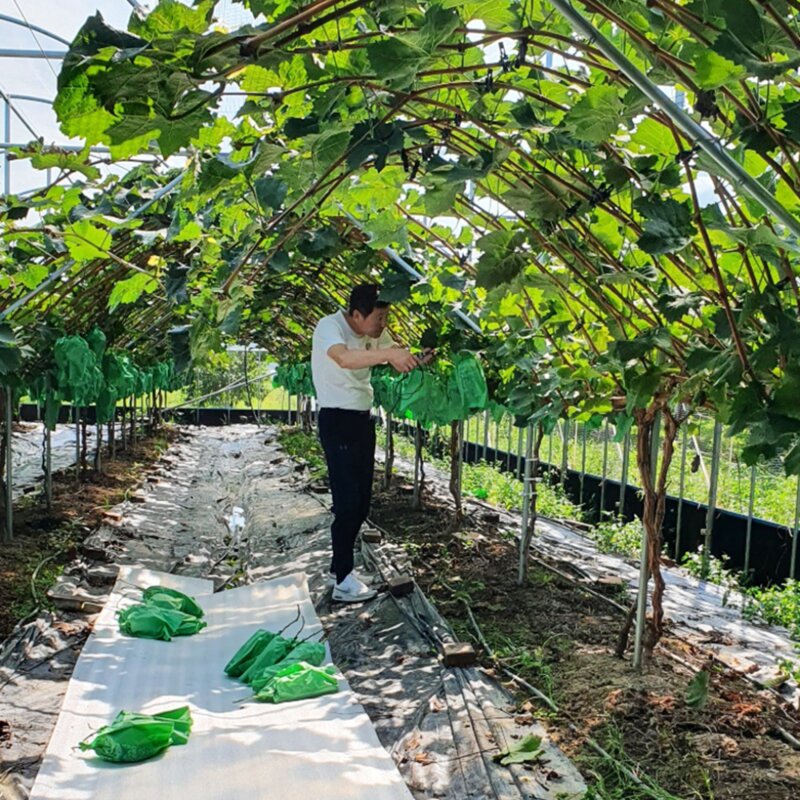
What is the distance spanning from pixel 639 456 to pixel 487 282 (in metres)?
1.47

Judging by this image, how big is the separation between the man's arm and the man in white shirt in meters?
0.16

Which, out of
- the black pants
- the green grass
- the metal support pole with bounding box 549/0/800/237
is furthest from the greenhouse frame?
the green grass

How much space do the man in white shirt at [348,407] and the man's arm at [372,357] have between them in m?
0.16

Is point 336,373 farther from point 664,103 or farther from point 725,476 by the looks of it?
point 725,476

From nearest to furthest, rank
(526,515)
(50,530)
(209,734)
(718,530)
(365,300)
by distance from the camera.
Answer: (209,734) → (365,300) → (526,515) → (50,530) → (718,530)

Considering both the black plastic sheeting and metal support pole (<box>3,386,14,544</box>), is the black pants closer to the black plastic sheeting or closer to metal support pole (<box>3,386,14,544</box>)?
metal support pole (<box>3,386,14,544</box>)

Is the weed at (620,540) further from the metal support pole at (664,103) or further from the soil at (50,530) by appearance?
the metal support pole at (664,103)

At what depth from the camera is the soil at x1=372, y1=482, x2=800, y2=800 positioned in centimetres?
297

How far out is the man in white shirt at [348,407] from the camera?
5039 mm

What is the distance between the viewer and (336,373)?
16.5ft

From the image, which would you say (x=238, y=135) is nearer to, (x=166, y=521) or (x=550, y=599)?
(x=550, y=599)

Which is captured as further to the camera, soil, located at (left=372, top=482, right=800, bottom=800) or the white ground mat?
soil, located at (left=372, top=482, right=800, bottom=800)

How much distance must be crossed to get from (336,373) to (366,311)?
1.32 ft

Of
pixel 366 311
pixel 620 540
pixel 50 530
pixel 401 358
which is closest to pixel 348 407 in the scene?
pixel 366 311
